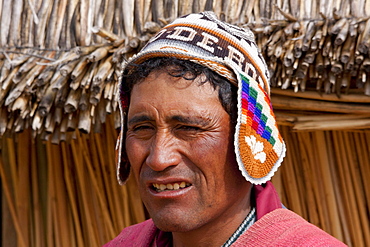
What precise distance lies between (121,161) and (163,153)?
1.20ft

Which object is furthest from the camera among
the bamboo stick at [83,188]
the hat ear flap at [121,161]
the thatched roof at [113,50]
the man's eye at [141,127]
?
the bamboo stick at [83,188]

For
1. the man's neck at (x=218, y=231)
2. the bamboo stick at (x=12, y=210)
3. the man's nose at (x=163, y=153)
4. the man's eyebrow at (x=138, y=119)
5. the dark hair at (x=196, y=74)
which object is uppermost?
the dark hair at (x=196, y=74)

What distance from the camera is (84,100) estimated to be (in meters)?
3.15

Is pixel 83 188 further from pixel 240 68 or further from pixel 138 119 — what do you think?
pixel 240 68

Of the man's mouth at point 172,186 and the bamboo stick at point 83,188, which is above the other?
the man's mouth at point 172,186

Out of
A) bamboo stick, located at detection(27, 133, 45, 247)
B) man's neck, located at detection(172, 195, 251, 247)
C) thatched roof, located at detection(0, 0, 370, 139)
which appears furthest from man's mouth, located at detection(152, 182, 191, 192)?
bamboo stick, located at detection(27, 133, 45, 247)

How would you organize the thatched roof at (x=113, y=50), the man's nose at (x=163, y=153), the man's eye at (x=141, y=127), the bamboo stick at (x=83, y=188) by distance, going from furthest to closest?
the bamboo stick at (x=83, y=188), the thatched roof at (x=113, y=50), the man's eye at (x=141, y=127), the man's nose at (x=163, y=153)

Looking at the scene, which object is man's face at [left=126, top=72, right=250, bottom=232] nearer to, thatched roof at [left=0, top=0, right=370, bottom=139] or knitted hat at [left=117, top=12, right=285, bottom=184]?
knitted hat at [left=117, top=12, right=285, bottom=184]

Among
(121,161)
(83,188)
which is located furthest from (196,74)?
(83,188)

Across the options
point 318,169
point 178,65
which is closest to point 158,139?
point 178,65

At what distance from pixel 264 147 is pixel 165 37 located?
468 millimetres

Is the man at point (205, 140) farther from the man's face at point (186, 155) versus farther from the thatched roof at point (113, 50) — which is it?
the thatched roof at point (113, 50)

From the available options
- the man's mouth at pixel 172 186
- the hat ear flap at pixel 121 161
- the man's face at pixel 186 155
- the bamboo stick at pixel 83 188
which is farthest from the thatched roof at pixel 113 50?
the man's mouth at pixel 172 186

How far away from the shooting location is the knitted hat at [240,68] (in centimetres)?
206
